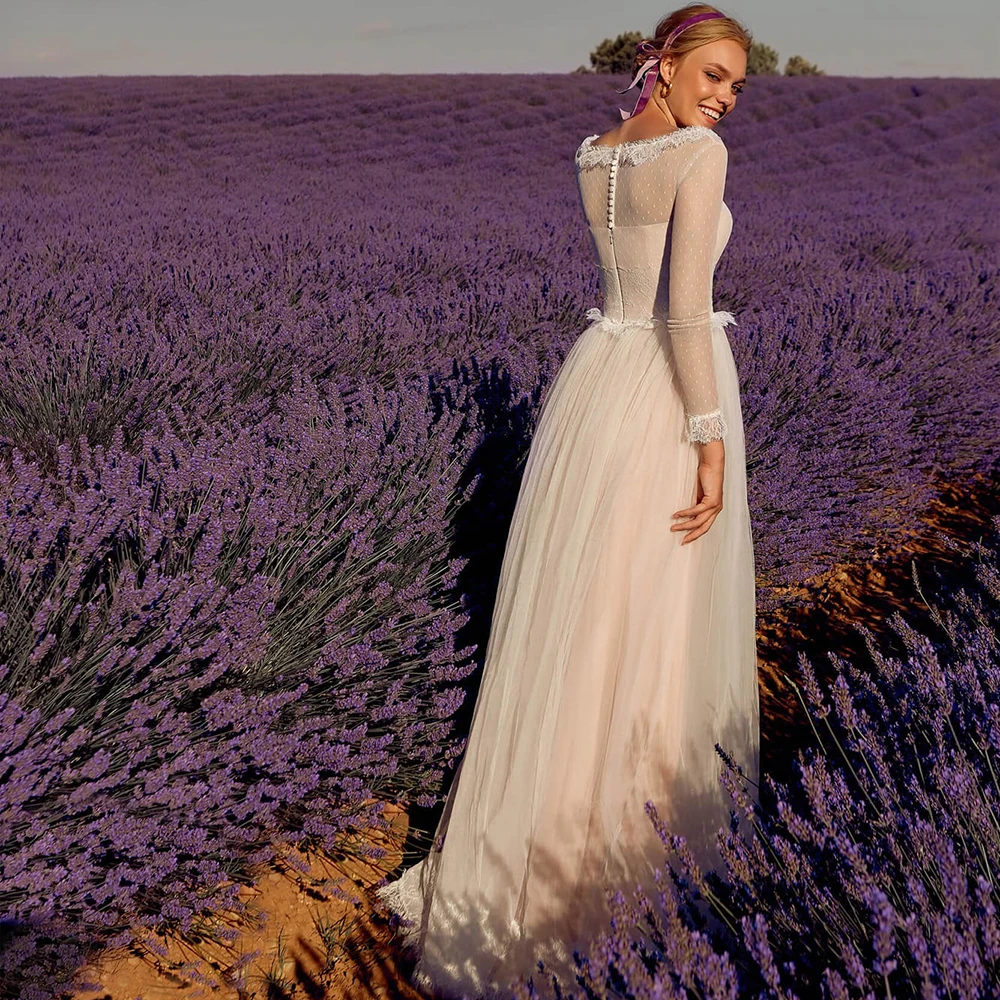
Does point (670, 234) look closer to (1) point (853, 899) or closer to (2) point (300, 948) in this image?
(1) point (853, 899)

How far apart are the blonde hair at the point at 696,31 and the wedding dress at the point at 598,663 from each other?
0.60 feet

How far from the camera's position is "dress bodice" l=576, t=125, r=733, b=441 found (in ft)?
4.39

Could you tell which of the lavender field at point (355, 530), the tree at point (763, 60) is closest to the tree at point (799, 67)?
the tree at point (763, 60)

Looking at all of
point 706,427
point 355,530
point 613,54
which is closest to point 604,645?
point 706,427

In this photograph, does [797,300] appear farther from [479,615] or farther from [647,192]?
[647,192]

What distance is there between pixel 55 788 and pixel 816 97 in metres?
15.5

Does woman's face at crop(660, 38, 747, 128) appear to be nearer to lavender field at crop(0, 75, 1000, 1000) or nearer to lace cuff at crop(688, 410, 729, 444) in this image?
lace cuff at crop(688, 410, 729, 444)

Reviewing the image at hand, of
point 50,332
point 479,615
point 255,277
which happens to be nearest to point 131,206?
point 255,277

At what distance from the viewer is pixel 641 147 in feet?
4.57

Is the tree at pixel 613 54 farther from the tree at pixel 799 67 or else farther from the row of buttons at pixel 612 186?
the row of buttons at pixel 612 186

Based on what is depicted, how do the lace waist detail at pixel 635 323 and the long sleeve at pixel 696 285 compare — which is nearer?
the long sleeve at pixel 696 285

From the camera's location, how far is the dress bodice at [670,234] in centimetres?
134

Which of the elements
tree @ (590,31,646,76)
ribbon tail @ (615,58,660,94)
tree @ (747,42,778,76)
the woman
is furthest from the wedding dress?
tree @ (747,42,778,76)

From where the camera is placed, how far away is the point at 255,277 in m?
3.79
